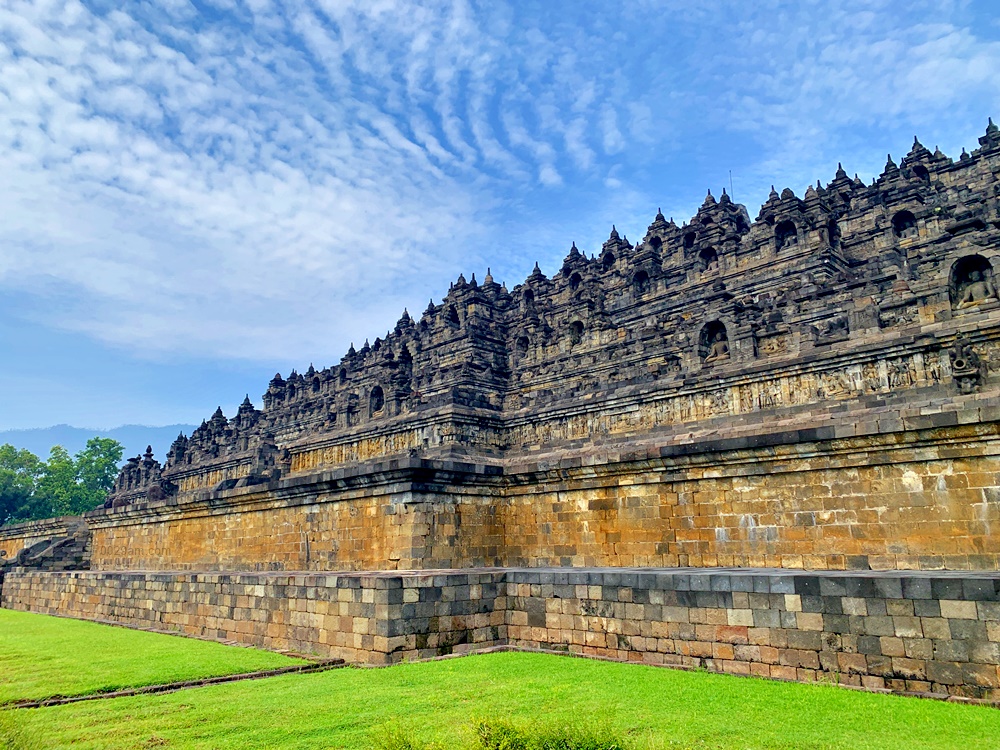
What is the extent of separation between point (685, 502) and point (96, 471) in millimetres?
79553

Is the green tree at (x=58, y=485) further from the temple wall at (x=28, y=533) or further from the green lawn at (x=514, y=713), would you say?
the green lawn at (x=514, y=713)

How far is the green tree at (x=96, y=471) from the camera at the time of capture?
73.0 metres

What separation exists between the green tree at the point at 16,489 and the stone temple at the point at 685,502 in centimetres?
4938

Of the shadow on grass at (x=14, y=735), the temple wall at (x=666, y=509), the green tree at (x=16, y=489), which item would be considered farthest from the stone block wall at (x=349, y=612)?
Answer: the green tree at (x=16, y=489)

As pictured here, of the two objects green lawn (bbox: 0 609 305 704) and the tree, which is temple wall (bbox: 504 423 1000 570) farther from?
the tree

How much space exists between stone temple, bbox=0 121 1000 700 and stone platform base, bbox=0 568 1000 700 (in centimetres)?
3

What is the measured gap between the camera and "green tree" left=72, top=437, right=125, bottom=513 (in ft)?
240

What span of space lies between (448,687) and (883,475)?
7088mm

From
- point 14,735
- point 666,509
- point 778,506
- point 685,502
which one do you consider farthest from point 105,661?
point 778,506

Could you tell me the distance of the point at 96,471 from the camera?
3014 inches

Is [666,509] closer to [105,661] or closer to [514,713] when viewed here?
[514,713]

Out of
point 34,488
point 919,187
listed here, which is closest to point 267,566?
point 919,187

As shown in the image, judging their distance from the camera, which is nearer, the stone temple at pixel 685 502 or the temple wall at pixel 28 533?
the stone temple at pixel 685 502

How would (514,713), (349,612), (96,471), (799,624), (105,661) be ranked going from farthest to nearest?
(96,471) < (349,612) < (105,661) < (799,624) < (514,713)
